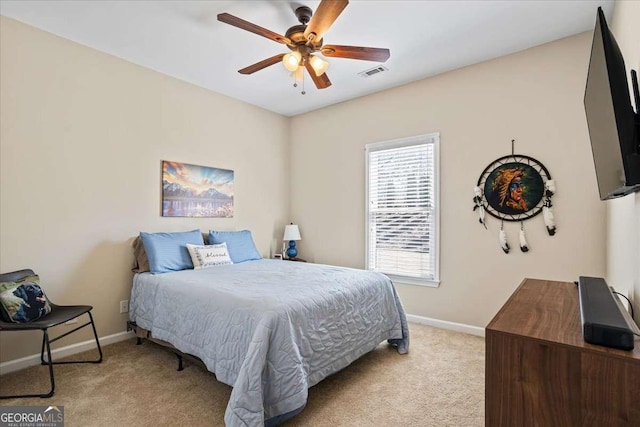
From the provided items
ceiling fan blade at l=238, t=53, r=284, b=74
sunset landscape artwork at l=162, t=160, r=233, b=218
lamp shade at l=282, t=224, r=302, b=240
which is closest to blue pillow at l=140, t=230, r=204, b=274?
sunset landscape artwork at l=162, t=160, r=233, b=218

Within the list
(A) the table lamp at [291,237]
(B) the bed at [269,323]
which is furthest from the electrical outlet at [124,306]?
(A) the table lamp at [291,237]

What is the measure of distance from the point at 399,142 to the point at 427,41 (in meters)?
1.19

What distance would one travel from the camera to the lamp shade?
4504 mm

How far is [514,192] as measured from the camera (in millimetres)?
3006

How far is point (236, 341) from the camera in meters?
1.91

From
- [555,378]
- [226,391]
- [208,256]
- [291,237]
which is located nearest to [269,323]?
[226,391]

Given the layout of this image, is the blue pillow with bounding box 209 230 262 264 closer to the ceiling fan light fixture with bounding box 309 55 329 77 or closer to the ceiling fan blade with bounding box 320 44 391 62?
the ceiling fan light fixture with bounding box 309 55 329 77

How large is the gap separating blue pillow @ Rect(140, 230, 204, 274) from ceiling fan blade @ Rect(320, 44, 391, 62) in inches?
89.4

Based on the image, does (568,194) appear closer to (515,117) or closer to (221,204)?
(515,117)

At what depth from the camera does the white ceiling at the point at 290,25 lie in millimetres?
2377

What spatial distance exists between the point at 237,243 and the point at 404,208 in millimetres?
2020

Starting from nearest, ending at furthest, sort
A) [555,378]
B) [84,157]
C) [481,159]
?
1. [555,378]
2. [84,157]
3. [481,159]

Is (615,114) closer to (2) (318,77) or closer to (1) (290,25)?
(2) (318,77)

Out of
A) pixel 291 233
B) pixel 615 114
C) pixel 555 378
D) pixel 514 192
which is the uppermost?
pixel 615 114
